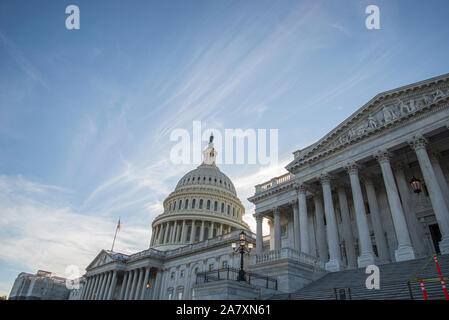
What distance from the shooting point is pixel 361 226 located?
23.2 m

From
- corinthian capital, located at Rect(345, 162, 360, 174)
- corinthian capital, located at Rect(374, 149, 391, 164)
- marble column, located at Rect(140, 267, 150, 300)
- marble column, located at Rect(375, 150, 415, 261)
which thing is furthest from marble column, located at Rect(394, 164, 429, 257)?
marble column, located at Rect(140, 267, 150, 300)

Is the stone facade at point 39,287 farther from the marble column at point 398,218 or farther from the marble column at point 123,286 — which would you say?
the marble column at point 398,218

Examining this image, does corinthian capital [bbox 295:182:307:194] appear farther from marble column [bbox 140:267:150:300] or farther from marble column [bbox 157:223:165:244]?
marble column [bbox 157:223:165:244]

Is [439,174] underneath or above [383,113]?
underneath

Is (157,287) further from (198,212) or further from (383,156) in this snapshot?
(383,156)

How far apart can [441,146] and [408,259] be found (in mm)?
10413

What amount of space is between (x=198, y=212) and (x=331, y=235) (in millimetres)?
59307

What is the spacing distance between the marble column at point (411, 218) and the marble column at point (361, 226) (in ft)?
11.0

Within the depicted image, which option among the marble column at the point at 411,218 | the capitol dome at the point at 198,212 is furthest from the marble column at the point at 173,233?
the marble column at the point at 411,218

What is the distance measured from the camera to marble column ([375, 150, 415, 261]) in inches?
779

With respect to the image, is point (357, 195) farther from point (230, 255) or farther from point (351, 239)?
point (230, 255)

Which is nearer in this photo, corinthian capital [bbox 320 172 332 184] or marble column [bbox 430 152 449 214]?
marble column [bbox 430 152 449 214]

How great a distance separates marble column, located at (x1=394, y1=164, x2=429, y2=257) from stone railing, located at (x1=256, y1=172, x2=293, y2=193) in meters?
11.3

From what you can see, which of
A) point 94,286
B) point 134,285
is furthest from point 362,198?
point 94,286
